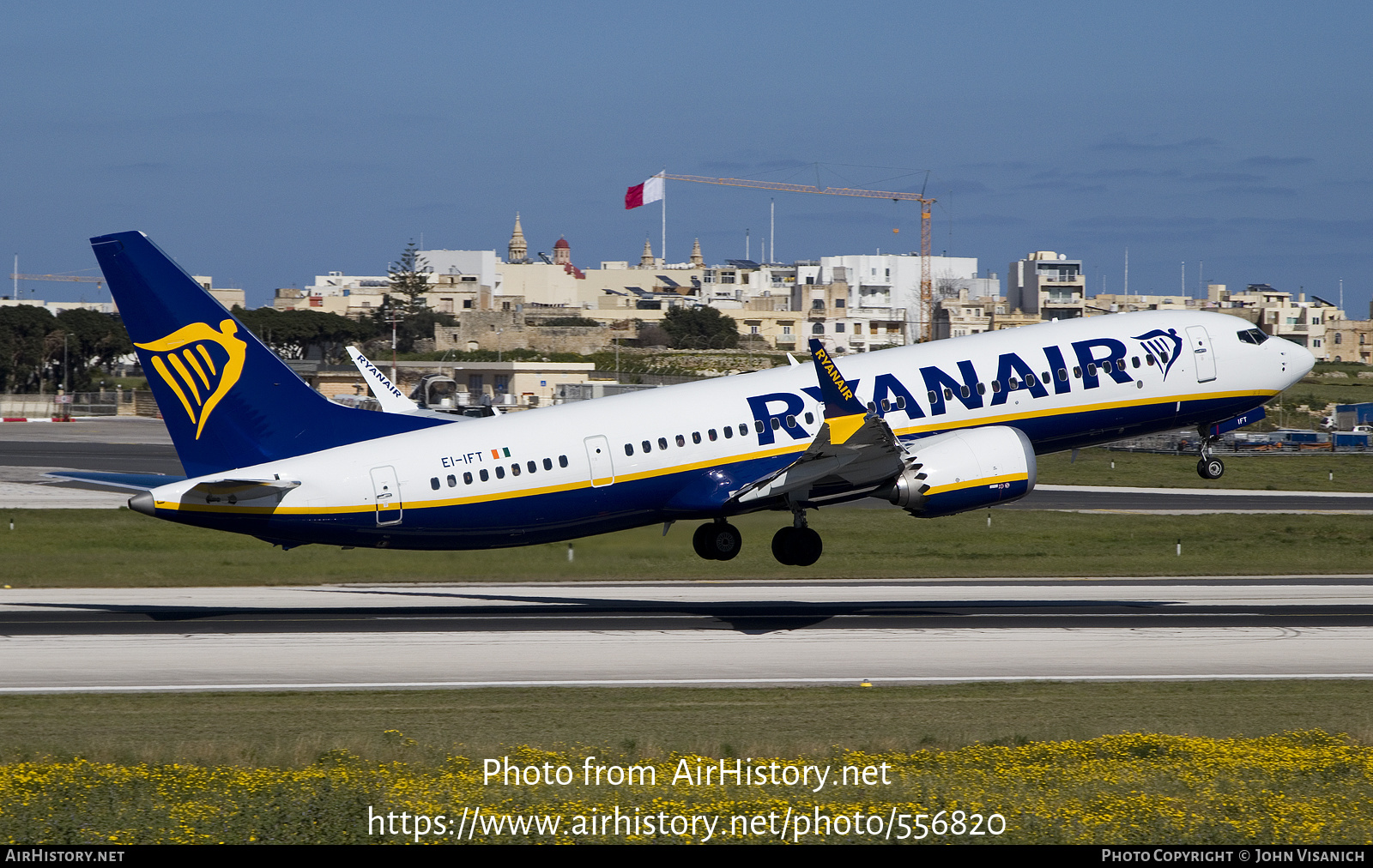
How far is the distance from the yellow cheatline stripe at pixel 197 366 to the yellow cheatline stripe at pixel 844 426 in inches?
631

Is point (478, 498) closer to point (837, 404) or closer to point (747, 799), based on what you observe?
point (837, 404)

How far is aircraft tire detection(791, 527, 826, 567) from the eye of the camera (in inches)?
1547

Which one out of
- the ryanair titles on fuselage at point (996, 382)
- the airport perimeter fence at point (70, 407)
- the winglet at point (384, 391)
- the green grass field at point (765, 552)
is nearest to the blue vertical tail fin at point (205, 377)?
the winglet at point (384, 391)

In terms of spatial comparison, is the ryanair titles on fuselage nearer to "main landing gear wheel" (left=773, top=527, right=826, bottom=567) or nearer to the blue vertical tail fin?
"main landing gear wheel" (left=773, top=527, right=826, bottom=567)

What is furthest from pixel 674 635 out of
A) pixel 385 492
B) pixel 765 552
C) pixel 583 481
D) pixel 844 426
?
pixel 765 552

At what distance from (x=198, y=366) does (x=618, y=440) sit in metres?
11.1

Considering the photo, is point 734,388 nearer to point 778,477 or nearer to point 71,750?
point 778,477

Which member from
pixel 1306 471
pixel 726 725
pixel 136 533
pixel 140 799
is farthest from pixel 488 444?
pixel 1306 471

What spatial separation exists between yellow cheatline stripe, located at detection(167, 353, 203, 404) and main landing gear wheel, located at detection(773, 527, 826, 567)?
15932 mm

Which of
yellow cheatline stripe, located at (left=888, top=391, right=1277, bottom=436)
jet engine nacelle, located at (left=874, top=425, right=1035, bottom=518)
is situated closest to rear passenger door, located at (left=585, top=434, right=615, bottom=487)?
jet engine nacelle, located at (left=874, top=425, right=1035, bottom=518)

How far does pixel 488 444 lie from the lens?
123 feet

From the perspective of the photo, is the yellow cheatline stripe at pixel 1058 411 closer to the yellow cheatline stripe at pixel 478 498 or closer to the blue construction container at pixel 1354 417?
the yellow cheatline stripe at pixel 478 498

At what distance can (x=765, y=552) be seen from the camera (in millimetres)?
59219
